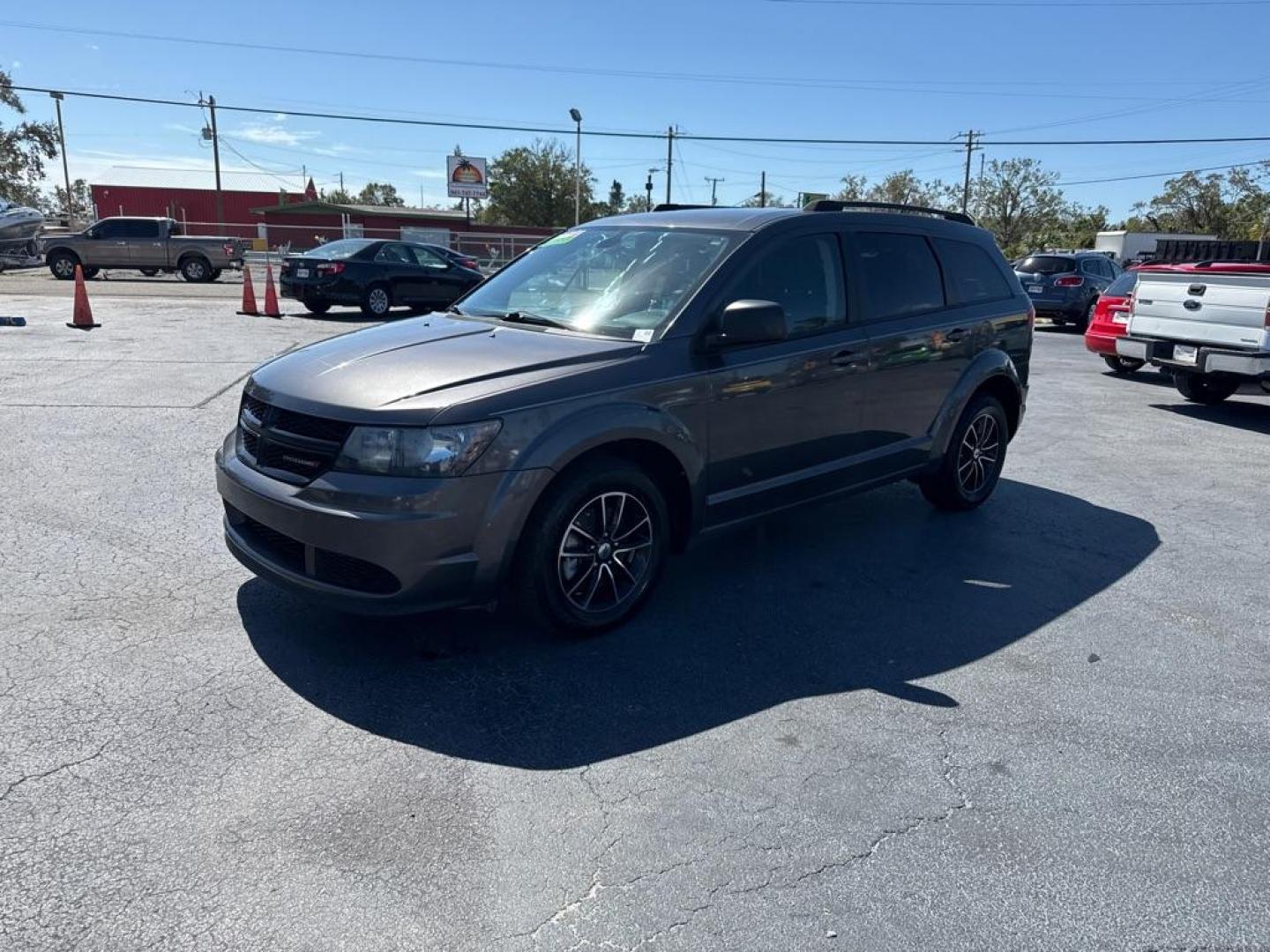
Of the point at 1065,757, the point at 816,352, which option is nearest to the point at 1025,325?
the point at 816,352

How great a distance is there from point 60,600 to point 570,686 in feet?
8.00

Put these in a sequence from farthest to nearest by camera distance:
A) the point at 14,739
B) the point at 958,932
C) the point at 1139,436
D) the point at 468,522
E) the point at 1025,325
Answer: the point at 1139,436 → the point at 1025,325 → the point at 468,522 → the point at 14,739 → the point at 958,932

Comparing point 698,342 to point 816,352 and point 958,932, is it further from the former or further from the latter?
point 958,932

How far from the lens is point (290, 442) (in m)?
3.74

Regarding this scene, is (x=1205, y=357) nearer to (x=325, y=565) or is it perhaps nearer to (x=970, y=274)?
(x=970, y=274)

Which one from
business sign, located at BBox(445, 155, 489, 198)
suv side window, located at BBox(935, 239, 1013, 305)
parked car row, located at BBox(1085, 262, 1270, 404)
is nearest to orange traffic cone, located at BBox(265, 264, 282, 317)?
parked car row, located at BBox(1085, 262, 1270, 404)

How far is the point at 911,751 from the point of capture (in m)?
3.34

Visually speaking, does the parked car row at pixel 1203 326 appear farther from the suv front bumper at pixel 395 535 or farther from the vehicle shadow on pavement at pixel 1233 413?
the suv front bumper at pixel 395 535

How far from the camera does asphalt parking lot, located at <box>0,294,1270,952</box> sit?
252cm

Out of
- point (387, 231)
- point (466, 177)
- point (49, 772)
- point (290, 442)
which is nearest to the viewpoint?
point (49, 772)

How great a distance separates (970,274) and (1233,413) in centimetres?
640

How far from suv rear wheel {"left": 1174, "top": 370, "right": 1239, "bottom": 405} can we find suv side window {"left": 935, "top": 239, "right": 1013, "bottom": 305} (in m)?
5.75

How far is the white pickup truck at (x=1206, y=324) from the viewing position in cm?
912

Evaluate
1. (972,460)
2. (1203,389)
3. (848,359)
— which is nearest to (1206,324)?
(1203,389)
